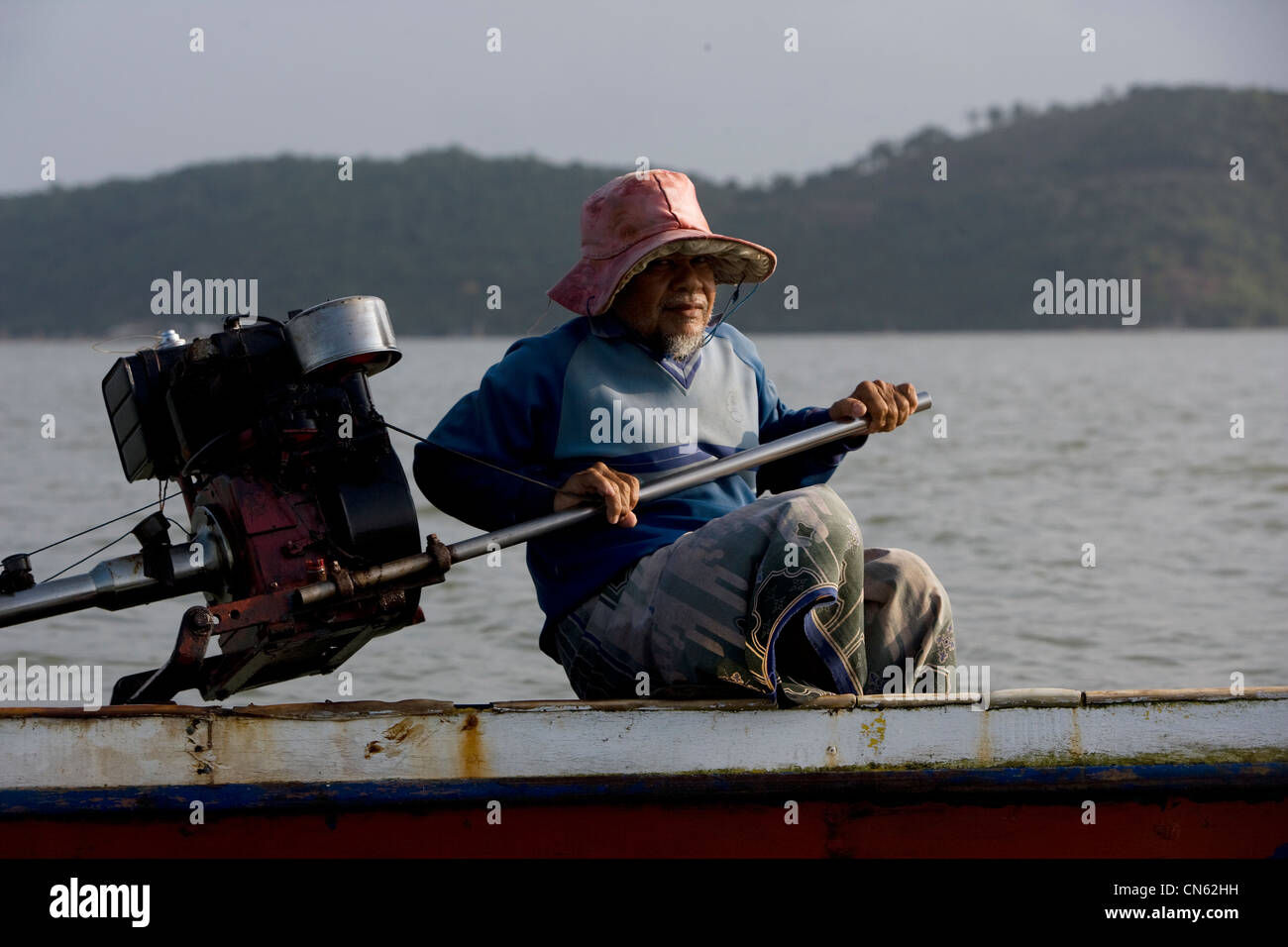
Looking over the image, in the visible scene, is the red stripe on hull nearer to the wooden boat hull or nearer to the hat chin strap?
the wooden boat hull

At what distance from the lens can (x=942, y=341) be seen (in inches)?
2365

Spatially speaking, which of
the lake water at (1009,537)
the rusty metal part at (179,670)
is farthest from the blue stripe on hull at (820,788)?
the lake water at (1009,537)

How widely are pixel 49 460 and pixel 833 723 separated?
1790cm

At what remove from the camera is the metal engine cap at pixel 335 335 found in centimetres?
323

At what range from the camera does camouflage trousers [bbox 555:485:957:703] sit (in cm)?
311

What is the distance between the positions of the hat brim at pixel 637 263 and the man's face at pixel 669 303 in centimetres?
4

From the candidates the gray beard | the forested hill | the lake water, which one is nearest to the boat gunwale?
the gray beard

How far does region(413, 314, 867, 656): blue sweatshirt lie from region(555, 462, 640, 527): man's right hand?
12cm

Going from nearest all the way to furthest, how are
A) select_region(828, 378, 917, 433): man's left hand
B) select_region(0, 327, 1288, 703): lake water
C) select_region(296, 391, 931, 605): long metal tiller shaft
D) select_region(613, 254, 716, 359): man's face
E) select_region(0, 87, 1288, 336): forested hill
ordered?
select_region(296, 391, 931, 605): long metal tiller shaft, select_region(613, 254, 716, 359): man's face, select_region(828, 378, 917, 433): man's left hand, select_region(0, 327, 1288, 703): lake water, select_region(0, 87, 1288, 336): forested hill

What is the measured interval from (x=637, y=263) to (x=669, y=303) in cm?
17

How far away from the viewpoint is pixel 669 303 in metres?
3.57

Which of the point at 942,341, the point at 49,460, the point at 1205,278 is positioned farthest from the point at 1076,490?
the point at 1205,278

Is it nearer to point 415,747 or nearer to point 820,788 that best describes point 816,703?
point 820,788
